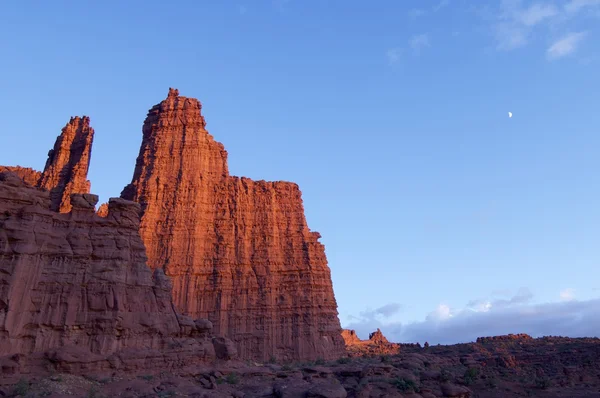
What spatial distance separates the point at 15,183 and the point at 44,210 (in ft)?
6.54

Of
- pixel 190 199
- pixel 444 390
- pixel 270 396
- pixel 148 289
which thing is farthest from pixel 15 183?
pixel 190 199

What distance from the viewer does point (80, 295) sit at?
26125 millimetres

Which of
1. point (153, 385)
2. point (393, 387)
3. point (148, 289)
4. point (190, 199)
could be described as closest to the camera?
point (153, 385)

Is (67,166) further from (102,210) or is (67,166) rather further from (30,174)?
(102,210)

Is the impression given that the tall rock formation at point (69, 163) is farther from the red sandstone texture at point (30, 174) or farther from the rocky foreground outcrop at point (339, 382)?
the rocky foreground outcrop at point (339, 382)

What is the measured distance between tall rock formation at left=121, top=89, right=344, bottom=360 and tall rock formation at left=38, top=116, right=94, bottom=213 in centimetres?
548

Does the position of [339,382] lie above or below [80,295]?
below

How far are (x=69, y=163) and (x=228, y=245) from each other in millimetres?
21608

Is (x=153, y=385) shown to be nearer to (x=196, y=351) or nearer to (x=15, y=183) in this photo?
(x=196, y=351)

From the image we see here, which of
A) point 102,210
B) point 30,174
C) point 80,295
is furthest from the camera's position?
point 30,174

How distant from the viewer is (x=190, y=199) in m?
56.8

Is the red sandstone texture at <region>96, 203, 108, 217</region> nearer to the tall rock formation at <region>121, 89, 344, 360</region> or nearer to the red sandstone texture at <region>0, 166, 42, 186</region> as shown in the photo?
the tall rock formation at <region>121, 89, 344, 360</region>

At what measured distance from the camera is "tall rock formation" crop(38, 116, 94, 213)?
183ft

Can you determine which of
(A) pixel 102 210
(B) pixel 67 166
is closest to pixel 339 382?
(A) pixel 102 210
